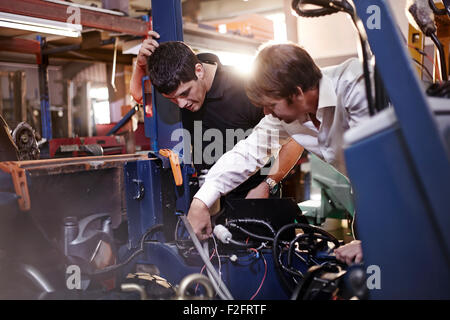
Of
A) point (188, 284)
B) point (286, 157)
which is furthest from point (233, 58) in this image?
point (188, 284)

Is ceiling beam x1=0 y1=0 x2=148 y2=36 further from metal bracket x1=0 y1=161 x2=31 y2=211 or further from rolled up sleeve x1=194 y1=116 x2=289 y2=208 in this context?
rolled up sleeve x1=194 y1=116 x2=289 y2=208

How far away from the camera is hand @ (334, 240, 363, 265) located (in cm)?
111

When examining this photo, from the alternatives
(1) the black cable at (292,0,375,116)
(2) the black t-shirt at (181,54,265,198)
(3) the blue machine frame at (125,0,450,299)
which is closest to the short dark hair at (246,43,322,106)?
(1) the black cable at (292,0,375,116)

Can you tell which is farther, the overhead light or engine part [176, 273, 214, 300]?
the overhead light

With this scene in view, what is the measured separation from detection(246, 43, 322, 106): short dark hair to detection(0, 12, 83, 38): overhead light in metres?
1.84

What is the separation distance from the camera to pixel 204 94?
202 centimetres

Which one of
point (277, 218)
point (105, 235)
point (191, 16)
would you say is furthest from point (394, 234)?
point (191, 16)

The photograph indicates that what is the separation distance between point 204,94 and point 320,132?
87cm

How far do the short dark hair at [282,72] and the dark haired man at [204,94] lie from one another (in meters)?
0.75

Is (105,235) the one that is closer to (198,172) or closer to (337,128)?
(198,172)

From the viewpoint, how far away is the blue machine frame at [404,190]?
0.61m

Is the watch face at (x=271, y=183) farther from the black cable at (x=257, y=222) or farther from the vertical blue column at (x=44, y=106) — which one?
Answer: the vertical blue column at (x=44, y=106)

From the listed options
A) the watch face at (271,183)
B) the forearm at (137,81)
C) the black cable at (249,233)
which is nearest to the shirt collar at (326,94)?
the black cable at (249,233)

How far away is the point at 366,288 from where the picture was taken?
0.74 m
